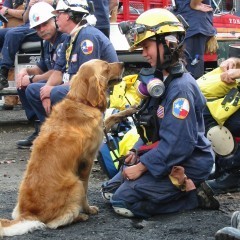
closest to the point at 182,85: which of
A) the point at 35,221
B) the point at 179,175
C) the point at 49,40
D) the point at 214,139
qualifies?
the point at 179,175

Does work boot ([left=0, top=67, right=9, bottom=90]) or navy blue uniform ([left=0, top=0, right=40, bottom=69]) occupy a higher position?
navy blue uniform ([left=0, top=0, right=40, bottom=69])

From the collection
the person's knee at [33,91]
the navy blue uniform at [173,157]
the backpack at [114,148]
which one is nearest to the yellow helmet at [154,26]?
the navy blue uniform at [173,157]

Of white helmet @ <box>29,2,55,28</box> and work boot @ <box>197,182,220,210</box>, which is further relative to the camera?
white helmet @ <box>29,2,55,28</box>

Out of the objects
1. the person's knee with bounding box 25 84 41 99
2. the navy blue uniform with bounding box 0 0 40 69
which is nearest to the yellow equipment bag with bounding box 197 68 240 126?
the person's knee with bounding box 25 84 41 99

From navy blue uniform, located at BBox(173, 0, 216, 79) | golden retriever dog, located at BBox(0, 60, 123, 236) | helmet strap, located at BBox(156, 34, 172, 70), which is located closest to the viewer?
golden retriever dog, located at BBox(0, 60, 123, 236)

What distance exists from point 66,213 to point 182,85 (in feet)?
4.14

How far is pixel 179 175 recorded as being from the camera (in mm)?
5008

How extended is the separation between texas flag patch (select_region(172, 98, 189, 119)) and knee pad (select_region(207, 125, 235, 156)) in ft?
3.51

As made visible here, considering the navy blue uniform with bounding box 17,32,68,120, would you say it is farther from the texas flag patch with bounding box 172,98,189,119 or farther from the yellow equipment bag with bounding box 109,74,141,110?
the texas flag patch with bounding box 172,98,189,119

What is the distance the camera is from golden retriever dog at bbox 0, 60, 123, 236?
16.0ft

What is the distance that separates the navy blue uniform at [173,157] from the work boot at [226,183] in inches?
29.3

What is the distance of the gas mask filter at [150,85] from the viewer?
5.01 m

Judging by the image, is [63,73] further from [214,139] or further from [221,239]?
[221,239]

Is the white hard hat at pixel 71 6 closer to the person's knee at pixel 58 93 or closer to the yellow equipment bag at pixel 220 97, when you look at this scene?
the person's knee at pixel 58 93
